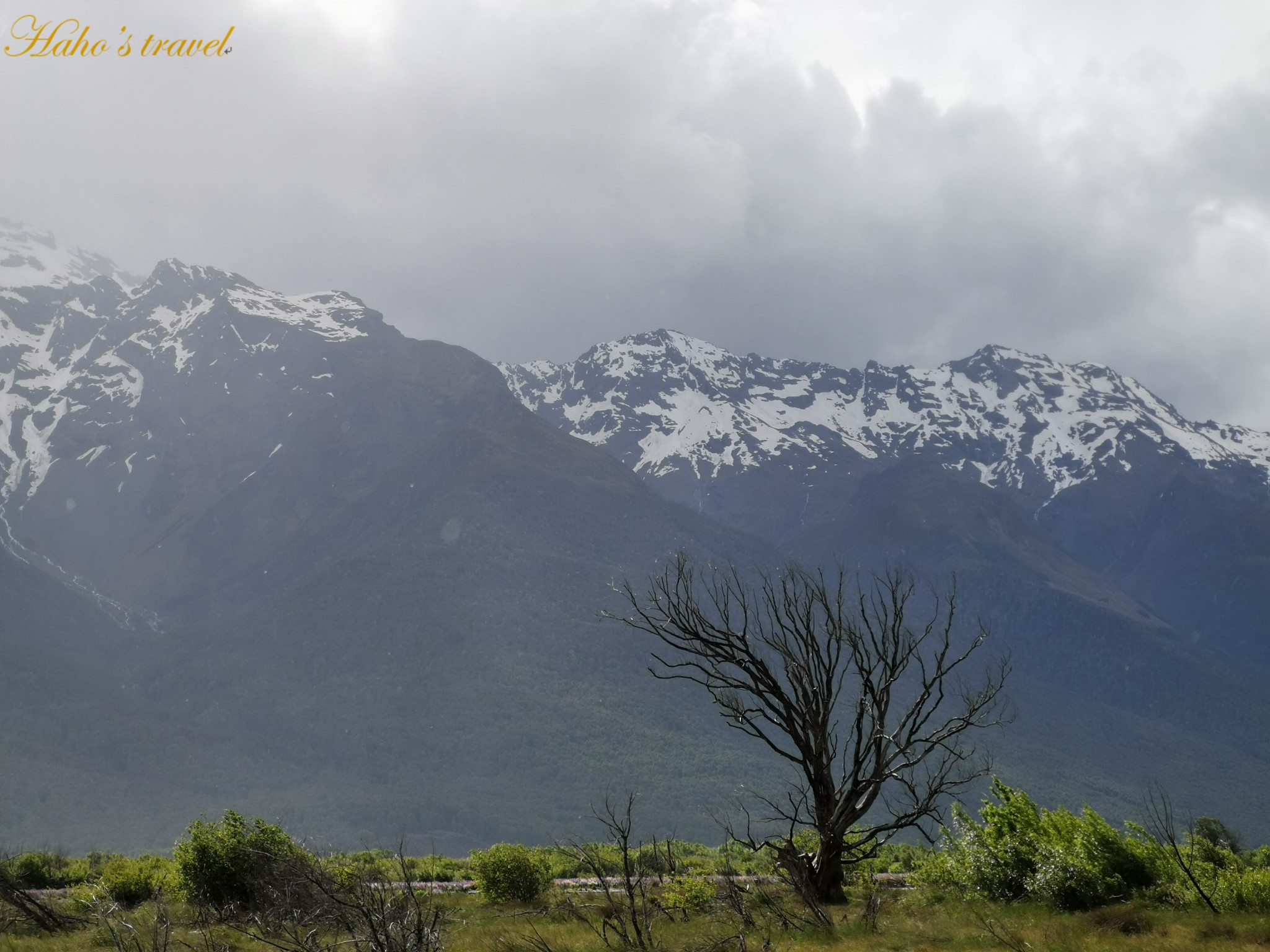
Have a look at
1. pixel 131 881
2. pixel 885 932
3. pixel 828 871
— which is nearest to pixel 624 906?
pixel 828 871

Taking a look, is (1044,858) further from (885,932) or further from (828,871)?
(828,871)

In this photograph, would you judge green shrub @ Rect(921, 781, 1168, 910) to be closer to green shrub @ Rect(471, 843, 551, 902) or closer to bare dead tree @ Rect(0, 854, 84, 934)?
green shrub @ Rect(471, 843, 551, 902)

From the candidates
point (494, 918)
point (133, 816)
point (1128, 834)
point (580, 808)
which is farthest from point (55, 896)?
point (133, 816)

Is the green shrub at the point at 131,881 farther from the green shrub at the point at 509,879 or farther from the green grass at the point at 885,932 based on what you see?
the green shrub at the point at 509,879

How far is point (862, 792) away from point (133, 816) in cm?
20464

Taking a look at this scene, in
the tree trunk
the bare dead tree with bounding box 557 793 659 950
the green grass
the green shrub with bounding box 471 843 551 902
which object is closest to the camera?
the green grass

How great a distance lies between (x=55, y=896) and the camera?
1103 inches

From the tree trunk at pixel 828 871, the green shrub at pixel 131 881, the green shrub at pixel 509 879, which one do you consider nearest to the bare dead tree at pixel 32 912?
the green shrub at pixel 131 881

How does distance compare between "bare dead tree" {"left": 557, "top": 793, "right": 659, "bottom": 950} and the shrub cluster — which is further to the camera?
the shrub cluster

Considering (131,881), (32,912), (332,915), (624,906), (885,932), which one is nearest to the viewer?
(885,932)

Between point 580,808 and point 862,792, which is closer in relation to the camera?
point 862,792

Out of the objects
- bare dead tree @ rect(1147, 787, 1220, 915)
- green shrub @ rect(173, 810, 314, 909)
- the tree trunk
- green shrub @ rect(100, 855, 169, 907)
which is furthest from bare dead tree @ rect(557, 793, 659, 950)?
green shrub @ rect(100, 855, 169, 907)

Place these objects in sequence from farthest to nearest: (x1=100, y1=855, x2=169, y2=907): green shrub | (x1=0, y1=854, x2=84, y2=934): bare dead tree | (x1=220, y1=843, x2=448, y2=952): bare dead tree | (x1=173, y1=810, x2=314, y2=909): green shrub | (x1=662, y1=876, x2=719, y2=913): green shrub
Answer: (x1=100, y1=855, x2=169, y2=907): green shrub, (x1=173, y1=810, x2=314, y2=909): green shrub, (x1=662, y1=876, x2=719, y2=913): green shrub, (x1=0, y1=854, x2=84, y2=934): bare dead tree, (x1=220, y1=843, x2=448, y2=952): bare dead tree

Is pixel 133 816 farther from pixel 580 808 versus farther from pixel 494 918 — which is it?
pixel 494 918
